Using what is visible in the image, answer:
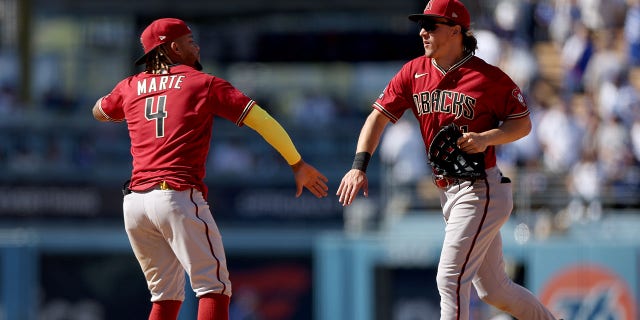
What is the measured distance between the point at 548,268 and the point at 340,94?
749cm

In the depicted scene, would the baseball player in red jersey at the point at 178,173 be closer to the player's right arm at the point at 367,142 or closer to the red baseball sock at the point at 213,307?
the red baseball sock at the point at 213,307

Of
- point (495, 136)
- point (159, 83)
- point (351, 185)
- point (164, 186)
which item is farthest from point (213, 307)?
point (495, 136)

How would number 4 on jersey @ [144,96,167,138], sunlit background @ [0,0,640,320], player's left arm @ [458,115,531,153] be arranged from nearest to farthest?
player's left arm @ [458,115,531,153], number 4 on jersey @ [144,96,167,138], sunlit background @ [0,0,640,320]

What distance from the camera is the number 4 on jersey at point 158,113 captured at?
6.18 metres

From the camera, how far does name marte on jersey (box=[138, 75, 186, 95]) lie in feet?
20.4

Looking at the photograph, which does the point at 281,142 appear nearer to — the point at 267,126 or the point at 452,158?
the point at 267,126

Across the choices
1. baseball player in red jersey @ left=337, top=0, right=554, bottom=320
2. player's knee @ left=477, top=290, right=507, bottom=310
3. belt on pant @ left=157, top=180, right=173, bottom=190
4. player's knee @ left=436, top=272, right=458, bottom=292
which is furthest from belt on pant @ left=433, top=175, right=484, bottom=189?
belt on pant @ left=157, top=180, right=173, bottom=190

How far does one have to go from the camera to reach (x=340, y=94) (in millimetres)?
19594

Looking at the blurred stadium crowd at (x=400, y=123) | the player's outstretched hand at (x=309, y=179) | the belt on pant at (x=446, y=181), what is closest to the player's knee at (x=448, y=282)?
the belt on pant at (x=446, y=181)

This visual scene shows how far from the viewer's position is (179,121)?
6152mm

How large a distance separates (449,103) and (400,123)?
8.06 m

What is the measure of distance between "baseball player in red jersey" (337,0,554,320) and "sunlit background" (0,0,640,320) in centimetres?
607

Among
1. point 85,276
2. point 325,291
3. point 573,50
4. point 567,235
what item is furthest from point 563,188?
point 85,276

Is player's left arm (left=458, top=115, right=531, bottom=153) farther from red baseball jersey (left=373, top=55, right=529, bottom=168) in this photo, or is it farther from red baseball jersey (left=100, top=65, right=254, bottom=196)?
red baseball jersey (left=100, top=65, right=254, bottom=196)
